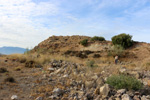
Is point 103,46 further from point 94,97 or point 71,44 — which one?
point 94,97

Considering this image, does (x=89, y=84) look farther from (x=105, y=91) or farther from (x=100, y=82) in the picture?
(x=105, y=91)

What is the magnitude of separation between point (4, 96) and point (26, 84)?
129cm

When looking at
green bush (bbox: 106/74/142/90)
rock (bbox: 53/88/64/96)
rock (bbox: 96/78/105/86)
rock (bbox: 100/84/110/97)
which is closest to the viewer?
rock (bbox: 100/84/110/97)

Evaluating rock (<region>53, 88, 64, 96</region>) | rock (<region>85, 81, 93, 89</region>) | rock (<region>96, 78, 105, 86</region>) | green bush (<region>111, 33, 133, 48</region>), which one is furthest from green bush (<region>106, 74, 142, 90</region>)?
green bush (<region>111, 33, 133, 48</region>)

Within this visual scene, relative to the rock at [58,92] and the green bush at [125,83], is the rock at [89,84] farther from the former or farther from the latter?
the rock at [58,92]

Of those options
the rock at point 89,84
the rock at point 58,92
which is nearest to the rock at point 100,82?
the rock at point 89,84

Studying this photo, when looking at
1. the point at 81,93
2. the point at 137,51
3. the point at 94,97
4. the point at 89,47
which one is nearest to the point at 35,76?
the point at 81,93

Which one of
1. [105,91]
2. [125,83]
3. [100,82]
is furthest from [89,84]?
[125,83]

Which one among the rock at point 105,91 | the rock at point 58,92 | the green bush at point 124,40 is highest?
the green bush at point 124,40

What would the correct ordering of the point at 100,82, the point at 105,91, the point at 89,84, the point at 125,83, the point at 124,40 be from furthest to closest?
the point at 124,40 → the point at 89,84 → the point at 100,82 → the point at 125,83 → the point at 105,91

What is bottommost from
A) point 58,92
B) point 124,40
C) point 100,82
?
point 58,92

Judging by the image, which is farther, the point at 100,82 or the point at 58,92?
the point at 100,82

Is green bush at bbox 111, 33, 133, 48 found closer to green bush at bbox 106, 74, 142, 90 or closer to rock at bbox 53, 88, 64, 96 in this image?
green bush at bbox 106, 74, 142, 90

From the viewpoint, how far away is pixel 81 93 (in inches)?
178
